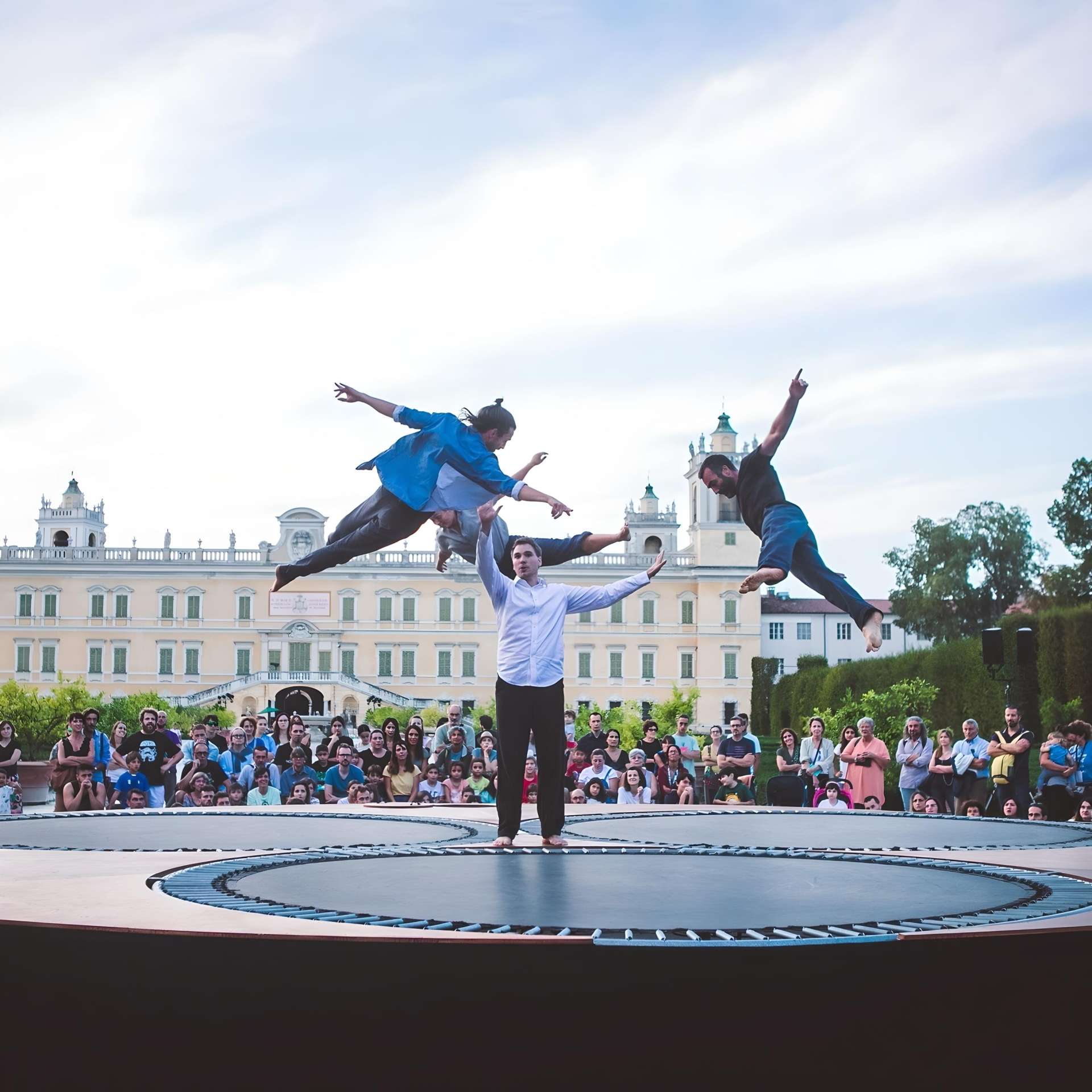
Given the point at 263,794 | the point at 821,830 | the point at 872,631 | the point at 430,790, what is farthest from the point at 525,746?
the point at 263,794

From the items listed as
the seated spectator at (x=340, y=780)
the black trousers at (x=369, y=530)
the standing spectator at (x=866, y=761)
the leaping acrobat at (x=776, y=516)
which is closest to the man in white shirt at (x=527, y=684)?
the leaping acrobat at (x=776, y=516)

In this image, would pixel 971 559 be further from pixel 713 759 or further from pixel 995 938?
pixel 995 938

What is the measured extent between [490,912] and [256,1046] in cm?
88

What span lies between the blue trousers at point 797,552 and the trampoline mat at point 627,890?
413 cm

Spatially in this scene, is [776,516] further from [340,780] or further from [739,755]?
[340,780]

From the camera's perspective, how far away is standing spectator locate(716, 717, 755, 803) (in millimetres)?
11891

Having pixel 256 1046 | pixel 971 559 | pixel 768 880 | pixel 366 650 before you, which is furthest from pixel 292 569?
pixel 366 650

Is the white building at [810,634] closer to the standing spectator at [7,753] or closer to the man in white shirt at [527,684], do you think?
the standing spectator at [7,753]

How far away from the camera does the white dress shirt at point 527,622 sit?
686 cm

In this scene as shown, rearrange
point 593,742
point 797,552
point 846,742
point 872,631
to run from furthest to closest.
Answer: point 593,742 → point 846,742 → point 797,552 → point 872,631

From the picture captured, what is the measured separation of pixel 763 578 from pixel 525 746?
352 centimetres

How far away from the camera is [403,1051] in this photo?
369 cm

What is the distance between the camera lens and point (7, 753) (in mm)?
11906

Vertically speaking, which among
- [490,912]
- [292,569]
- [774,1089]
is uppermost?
[292,569]
